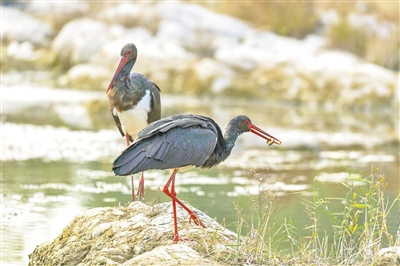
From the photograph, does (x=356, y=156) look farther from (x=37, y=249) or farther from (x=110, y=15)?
(x=110, y=15)

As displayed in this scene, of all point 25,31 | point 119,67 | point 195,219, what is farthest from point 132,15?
point 195,219

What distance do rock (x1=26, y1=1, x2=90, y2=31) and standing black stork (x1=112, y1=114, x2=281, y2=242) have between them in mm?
25268

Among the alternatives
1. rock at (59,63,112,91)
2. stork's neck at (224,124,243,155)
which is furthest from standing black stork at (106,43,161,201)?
rock at (59,63,112,91)

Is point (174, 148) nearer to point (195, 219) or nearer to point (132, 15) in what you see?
point (195, 219)

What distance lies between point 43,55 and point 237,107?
9286mm

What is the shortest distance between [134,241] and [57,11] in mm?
26210

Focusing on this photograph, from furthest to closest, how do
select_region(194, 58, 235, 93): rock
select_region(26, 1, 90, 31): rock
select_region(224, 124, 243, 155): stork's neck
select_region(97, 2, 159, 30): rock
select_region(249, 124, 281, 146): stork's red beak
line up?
select_region(26, 1, 90, 31): rock, select_region(97, 2, 159, 30): rock, select_region(194, 58, 235, 93): rock, select_region(249, 124, 281, 146): stork's red beak, select_region(224, 124, 243, 155): stork's neck

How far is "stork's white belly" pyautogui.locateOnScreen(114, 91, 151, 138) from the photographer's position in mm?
9570

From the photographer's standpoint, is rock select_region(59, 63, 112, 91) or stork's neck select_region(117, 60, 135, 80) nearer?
stork's neck select_region(117, 60, 135, 80)

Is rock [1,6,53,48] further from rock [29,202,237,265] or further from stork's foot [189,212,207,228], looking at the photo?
stork's foot [189,212,207,228]

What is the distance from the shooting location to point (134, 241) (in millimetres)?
7094

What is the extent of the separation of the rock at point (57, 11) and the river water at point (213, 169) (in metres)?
8.48

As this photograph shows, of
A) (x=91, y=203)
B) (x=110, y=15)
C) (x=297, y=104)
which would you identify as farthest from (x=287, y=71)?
(x=91, y=203)

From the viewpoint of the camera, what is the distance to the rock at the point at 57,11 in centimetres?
3184
